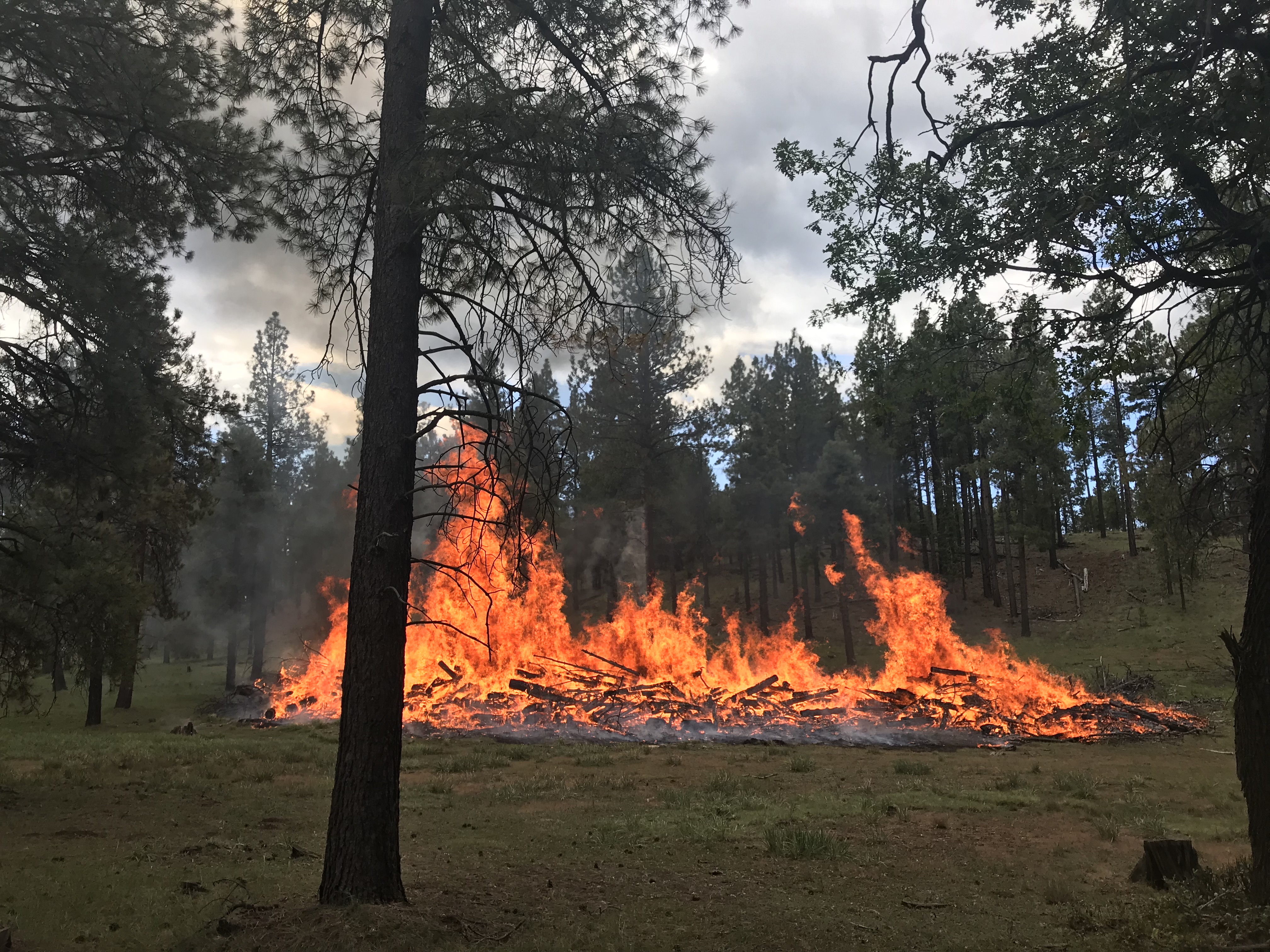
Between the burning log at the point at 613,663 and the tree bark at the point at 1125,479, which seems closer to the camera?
the burning log at the point at 613,663

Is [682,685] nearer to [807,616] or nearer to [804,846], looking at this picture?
[804,846]

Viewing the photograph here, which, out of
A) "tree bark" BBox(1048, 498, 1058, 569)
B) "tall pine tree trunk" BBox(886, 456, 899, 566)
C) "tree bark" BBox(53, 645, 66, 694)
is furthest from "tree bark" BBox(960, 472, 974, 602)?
"tree bark" BBox(53, 645, 66, 694)

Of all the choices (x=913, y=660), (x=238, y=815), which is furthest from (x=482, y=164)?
(x=913, y=660)

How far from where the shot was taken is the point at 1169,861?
6.68 metres

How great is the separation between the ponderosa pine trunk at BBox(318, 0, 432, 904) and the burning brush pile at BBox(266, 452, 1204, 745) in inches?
348

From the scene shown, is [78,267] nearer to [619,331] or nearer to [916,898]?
[619,331]

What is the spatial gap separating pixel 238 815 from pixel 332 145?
835 cm

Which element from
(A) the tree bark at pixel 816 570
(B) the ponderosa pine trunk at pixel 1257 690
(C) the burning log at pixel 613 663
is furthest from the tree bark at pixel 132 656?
(A) the tree bark at pixel 816 570

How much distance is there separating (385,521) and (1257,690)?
706 cm

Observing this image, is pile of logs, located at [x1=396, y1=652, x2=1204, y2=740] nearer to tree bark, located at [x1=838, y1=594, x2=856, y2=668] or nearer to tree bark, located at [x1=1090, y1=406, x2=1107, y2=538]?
tree bark, located at [x1=838, y1=594, x2=856, y2=668]

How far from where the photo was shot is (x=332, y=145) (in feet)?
25.0

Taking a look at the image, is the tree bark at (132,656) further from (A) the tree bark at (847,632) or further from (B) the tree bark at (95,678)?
(A) the tree bark at (847,632)

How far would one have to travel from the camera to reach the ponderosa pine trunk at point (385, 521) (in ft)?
18.5

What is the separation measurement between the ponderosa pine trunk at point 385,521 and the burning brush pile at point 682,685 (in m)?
8.84
